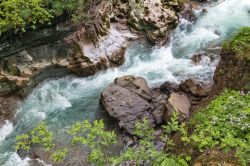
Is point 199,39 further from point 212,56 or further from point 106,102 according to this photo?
point 106,102

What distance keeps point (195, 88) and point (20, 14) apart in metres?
5.83

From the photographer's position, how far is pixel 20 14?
33.4 ft

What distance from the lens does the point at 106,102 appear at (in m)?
10.4

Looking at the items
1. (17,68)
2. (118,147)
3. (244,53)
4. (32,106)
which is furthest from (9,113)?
(244,53)

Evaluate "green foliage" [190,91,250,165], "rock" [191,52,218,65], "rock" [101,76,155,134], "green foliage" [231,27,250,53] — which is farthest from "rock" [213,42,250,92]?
"rock" [191,52,218,65]

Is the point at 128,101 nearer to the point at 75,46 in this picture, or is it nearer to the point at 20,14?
the point at 75,46

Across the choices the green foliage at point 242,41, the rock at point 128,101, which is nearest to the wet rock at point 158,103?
the rock at point 128,101

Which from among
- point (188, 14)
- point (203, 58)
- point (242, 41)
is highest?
point (242, 41)

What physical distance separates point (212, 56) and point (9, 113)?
24.2 feet

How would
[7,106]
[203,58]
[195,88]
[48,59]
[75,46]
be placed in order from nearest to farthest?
→ [195,88] → [7,106] → [48,59] → [75,46] → [203,58]

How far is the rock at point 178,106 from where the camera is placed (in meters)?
9.69

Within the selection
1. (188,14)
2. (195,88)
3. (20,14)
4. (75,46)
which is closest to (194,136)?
(195,88)

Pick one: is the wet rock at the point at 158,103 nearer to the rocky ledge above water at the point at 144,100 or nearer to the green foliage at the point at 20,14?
the rocky ledge above water at the point at 144,100

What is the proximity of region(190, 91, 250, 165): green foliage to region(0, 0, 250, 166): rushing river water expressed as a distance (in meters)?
4.65
